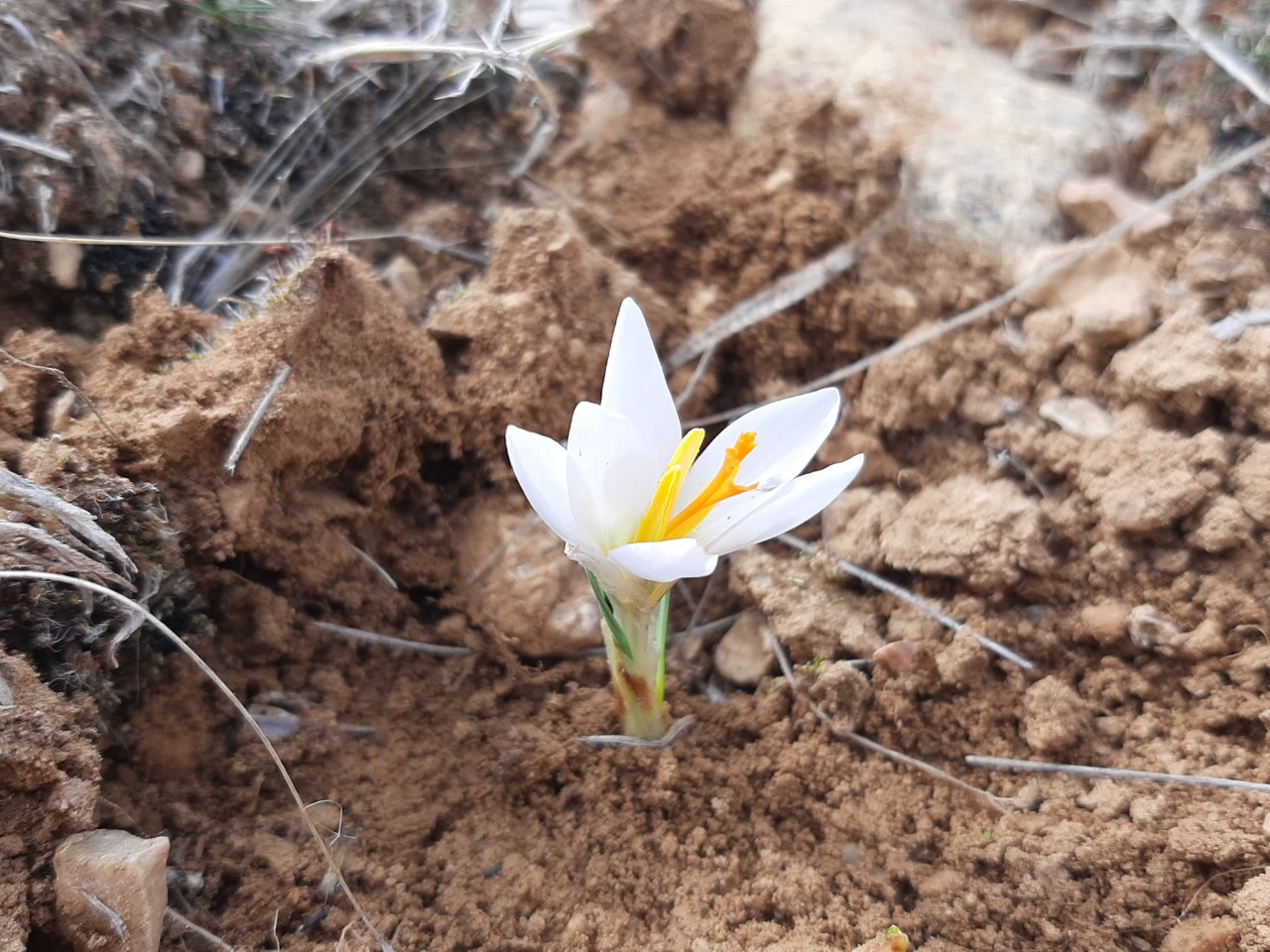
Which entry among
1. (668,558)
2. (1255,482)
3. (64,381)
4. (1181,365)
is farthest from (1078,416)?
(64,381)

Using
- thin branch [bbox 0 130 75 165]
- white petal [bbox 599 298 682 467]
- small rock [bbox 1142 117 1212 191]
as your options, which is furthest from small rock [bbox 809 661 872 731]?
thin branch [bbox 0 130 75 165]

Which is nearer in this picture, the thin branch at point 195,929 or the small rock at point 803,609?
the thin branch at point 195,929

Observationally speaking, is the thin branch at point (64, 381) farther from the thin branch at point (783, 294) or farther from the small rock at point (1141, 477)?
the small rock at point (1141, 477)

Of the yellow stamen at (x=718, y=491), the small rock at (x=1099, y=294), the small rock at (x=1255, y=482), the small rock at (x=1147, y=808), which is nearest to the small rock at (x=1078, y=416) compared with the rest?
the small rock at (x=1099, y=294)

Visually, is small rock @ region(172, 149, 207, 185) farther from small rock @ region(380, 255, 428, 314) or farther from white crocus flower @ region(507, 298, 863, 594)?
white crocus flower @ region(507, 298, 863, 594)

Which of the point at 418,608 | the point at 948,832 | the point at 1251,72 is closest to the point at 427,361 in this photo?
the point at 418,608
